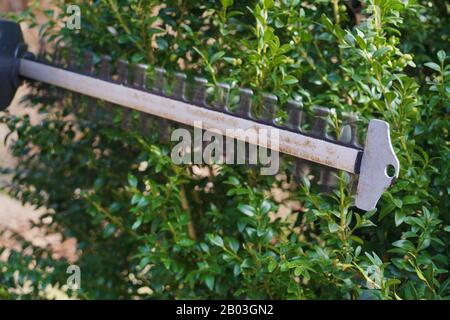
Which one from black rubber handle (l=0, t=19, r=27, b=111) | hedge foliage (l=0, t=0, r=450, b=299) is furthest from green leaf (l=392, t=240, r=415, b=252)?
black rubber handle (l=0, t=19, r=27, b=111)

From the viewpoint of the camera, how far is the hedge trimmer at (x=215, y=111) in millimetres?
1290

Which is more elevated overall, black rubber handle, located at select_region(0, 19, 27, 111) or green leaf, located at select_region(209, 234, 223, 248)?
black rubber handle, located at select_region(0, 19, 27, 111)

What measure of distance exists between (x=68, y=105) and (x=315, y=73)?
2.48 feet

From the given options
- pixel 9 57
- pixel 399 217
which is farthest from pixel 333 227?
pixel 9 57

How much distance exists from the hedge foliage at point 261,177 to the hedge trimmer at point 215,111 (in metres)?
0.08

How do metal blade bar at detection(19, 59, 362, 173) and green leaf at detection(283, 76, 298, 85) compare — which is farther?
green leaf at detection(283, 76, 298, 85)

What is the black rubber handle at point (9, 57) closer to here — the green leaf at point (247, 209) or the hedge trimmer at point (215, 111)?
the hedge trimmer at point (215, 111)

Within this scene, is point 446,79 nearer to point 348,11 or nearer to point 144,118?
point 348,11

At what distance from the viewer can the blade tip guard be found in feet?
4.17

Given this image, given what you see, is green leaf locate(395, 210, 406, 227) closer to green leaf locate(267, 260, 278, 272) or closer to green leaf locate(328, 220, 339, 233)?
green leaf locate(328, 220, 339, 233)

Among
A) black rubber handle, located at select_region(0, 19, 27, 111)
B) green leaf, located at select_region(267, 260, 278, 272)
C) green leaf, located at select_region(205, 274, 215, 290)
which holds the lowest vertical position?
green leaf, located at select_region(205, 274, 215, 290)

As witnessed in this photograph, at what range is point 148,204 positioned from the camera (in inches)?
70.1

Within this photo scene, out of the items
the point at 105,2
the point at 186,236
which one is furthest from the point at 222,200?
the point at 105,2
